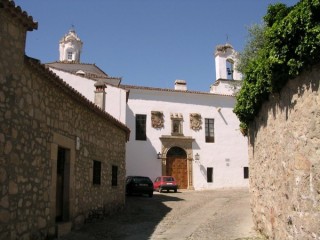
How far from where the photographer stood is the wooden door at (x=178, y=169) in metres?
28.1

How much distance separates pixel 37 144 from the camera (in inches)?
276

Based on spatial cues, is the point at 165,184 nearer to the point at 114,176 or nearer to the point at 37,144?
the point at 114,176

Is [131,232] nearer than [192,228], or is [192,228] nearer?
[131,232]

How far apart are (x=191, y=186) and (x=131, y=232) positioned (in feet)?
62.9

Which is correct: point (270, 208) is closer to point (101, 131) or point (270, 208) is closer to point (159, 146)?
point (101, 131)

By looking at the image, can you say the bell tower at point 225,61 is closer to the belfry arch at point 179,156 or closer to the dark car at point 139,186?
the belfry arch at point 179,156

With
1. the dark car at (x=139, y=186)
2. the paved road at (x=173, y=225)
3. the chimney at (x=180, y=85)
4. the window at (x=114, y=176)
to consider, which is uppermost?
the chimney at (x=180, y=85)

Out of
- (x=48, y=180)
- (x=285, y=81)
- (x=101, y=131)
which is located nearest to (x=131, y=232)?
(x=48, y=180)

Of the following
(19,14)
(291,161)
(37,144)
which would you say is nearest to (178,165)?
(37,144)

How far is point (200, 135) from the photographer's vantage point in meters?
28.9

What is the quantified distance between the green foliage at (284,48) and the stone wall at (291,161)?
0.16m

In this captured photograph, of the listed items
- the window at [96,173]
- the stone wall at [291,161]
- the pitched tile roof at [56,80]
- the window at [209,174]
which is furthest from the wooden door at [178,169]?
the stone wall at [291,161]

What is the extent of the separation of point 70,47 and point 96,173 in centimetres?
2803

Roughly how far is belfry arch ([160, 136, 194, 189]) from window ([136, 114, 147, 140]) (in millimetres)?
1391
